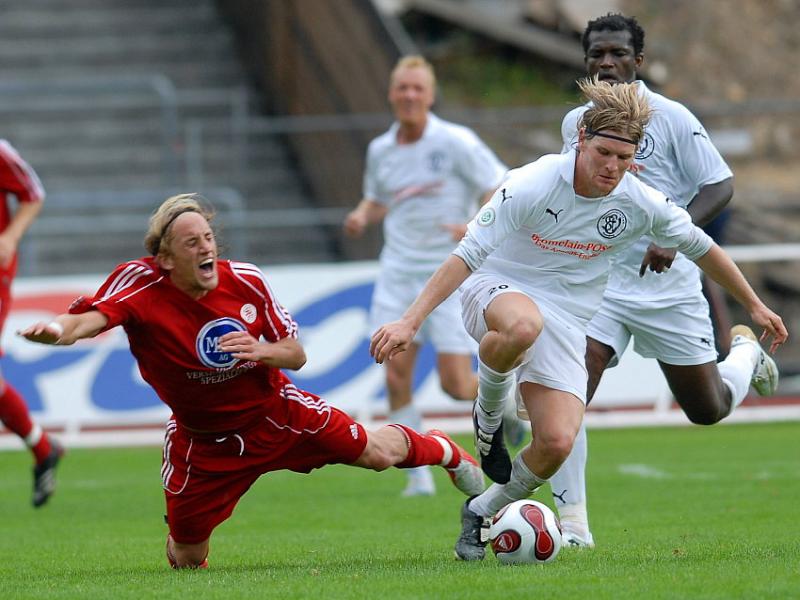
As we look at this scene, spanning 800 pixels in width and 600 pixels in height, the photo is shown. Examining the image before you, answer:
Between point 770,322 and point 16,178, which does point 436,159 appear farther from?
point 770,322

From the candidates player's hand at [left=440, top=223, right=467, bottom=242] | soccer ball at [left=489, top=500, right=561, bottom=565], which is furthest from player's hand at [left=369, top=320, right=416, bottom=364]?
player's hand at [left=440, top=223, right=467, bottom=242]

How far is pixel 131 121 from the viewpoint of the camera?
66.0 ft

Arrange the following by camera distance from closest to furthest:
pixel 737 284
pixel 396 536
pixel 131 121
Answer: pixel 737 284
pixel 396 536
pixel 131 121

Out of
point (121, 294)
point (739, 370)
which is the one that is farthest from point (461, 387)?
point (121, 294)

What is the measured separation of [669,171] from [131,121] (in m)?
13.8

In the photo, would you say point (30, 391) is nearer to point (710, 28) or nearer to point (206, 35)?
point (206, 35)

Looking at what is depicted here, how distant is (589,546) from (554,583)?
4.58 feet

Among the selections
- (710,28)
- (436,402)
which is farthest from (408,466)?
(710,28)

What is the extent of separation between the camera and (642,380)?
14102 millimetres

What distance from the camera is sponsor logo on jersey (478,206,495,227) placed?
607 cm

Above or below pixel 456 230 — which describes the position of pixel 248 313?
above

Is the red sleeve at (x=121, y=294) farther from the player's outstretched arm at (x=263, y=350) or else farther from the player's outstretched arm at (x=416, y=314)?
the player's outstretched arm at (x=416, y=314)

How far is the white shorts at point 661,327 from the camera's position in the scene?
722cm

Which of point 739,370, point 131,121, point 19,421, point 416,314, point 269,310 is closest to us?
point 416,314
